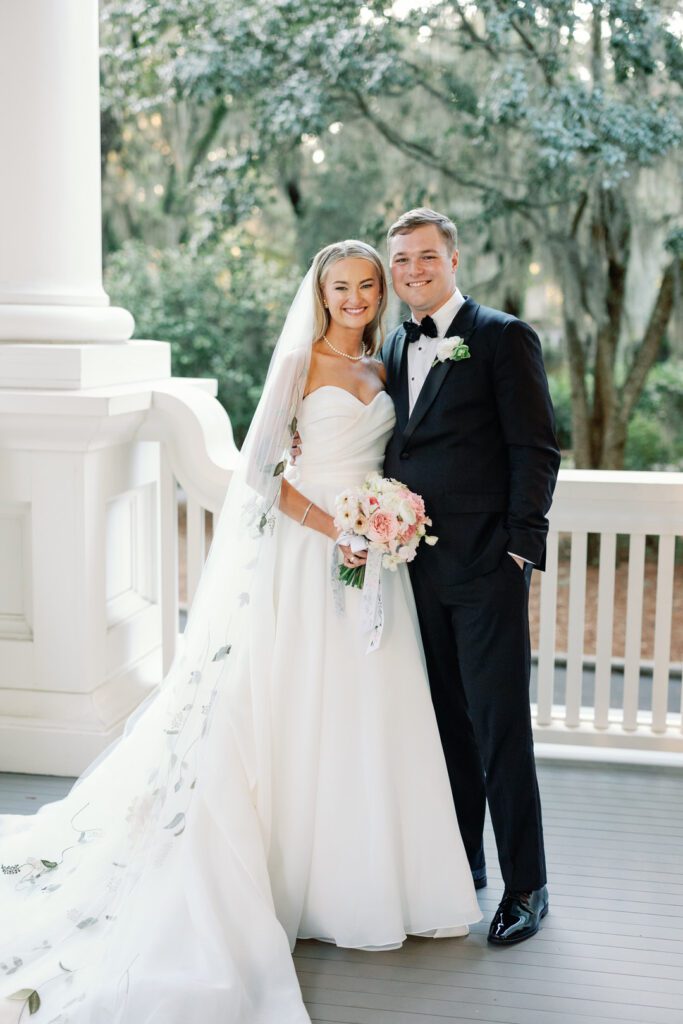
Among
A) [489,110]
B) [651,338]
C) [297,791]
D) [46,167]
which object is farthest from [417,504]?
[651,338]

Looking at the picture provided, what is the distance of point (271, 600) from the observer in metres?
2.75

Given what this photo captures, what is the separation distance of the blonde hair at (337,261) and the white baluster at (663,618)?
1390 mm

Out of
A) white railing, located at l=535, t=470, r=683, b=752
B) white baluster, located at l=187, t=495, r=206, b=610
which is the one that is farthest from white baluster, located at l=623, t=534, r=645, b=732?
white baluster, located at l=187, t=495, r=206, b=610

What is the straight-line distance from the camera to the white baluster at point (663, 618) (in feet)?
12.2

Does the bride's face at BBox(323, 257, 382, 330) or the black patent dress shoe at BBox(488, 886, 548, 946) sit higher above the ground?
the bride's face at BBox(323, 257, 382, 330)

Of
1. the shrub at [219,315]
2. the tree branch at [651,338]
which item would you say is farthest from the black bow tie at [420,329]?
the shrub at [219,315]

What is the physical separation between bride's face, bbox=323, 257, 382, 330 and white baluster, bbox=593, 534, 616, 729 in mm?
1423

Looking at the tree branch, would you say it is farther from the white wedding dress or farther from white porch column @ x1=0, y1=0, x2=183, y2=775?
the white wedding dress

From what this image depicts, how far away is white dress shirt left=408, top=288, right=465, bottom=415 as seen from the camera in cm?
273

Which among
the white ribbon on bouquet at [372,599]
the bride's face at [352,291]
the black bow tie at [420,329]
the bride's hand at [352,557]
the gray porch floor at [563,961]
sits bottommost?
the gray porch floor at [563,961]

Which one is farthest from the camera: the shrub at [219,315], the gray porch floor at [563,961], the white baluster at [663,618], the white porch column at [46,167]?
the shrub at [219,315]

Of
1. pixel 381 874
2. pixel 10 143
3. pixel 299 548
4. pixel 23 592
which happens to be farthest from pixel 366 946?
pixel 10 143

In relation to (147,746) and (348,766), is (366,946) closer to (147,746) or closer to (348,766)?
(348,766)

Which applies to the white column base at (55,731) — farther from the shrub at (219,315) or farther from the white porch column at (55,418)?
the shrub at (219,315)
